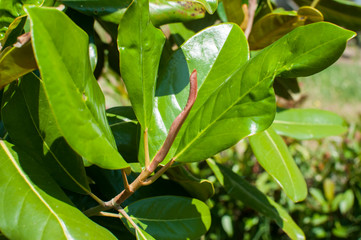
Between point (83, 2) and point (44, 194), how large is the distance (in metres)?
0.39

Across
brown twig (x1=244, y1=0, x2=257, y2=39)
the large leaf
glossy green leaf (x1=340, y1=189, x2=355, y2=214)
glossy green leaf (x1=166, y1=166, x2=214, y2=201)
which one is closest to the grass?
glossy green leaf (x1=340, y1=189, x2=355, y2=214)

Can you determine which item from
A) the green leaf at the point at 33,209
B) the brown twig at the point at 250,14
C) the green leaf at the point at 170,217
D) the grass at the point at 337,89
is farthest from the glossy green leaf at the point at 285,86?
the grass at the point at 337,89

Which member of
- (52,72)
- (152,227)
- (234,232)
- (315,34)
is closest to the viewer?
(52,72)

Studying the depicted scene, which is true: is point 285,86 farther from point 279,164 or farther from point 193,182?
point 193,182

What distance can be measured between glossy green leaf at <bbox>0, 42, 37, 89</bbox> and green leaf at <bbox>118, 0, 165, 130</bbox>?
0.49 feet

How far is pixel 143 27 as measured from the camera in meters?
0.66

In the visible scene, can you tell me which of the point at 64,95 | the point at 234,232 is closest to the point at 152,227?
the point at 64,95

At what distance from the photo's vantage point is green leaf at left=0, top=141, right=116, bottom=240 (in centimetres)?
56

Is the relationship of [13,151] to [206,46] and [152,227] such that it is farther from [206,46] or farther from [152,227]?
[206,46]

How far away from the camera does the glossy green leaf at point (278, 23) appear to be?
1.01 metres

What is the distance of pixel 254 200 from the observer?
42.1 inches

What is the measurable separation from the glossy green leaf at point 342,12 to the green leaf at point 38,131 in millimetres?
905

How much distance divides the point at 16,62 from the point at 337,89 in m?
8.93

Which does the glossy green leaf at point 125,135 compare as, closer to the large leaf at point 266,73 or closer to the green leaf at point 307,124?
the large leaf at point 266,73
